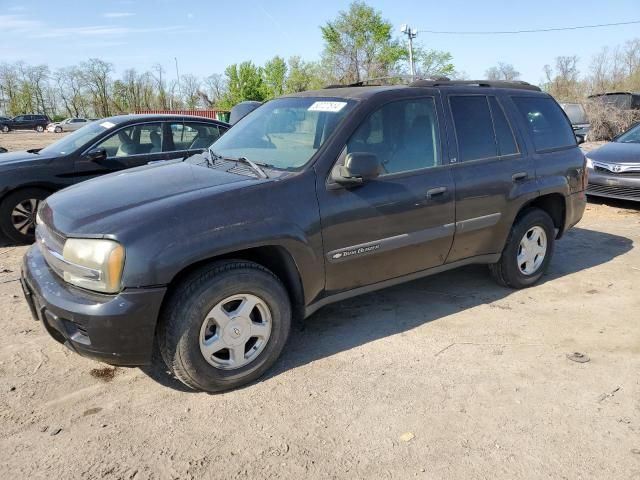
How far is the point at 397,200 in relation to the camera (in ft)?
11.9

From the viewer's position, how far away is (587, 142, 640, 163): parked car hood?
8.23 meters

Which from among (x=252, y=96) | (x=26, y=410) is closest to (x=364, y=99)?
(x=26, y=410)

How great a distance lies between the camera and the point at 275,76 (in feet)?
200

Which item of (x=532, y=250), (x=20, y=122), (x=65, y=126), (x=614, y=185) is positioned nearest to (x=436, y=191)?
(x=532, y=250)

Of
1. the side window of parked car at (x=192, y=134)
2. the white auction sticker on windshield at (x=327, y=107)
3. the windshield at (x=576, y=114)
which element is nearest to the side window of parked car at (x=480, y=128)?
the white auction sticker on windshield at (x=327, y=107)

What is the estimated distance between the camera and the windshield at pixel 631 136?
9.17 metres

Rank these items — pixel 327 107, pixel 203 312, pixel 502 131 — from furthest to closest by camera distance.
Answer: pixel 502 131 → pixel 327 107 → pixel 203 312

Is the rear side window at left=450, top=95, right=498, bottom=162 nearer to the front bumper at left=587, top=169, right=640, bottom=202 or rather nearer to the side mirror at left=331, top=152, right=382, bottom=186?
the side mirror at left=331, top=152, right=382, bottom=186

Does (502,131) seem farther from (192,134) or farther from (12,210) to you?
(12,210)

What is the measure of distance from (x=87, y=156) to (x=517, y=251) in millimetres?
5143

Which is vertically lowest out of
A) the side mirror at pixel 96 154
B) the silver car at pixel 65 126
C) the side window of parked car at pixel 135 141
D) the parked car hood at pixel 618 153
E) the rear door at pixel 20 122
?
the parked car hood at pixel 618 153

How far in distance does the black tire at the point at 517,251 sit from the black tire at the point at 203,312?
93.3 inches

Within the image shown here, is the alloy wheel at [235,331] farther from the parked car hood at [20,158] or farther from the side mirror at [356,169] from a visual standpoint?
the parked car hood at [20,158]

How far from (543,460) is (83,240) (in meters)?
2.59
